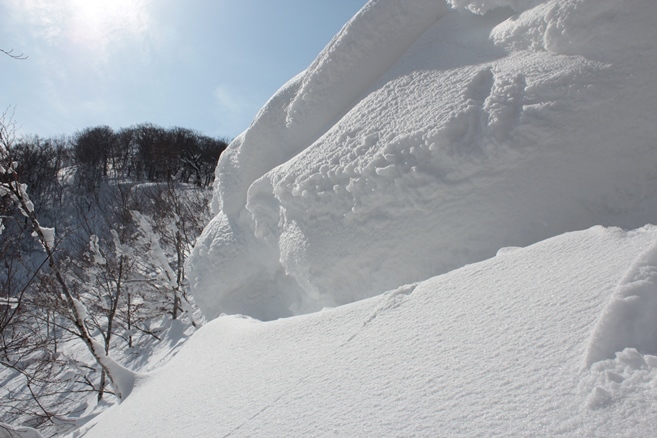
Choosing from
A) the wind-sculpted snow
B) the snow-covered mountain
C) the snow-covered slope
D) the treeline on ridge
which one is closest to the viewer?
the snow-covered slope

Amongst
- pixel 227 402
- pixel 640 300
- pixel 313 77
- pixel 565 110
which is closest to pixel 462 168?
pixel 565 110

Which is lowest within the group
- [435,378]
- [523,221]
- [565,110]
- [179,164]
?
[435,378]

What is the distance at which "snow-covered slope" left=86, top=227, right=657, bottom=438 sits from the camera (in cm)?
119

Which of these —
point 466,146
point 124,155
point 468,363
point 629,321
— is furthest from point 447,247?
point 124,155

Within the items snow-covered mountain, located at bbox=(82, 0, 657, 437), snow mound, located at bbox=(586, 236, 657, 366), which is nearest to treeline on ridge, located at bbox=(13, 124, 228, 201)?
snow-covered mountain, located at bbox=(82, 0, 657, 437)

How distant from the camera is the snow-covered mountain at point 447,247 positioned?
4.46 ft

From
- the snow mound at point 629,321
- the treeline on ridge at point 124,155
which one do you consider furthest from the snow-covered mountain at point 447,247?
the treeline on ridge at point 124,155

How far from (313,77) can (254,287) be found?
2.68m

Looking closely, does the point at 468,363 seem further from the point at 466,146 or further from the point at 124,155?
the point at 124,155

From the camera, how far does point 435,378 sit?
154 cm

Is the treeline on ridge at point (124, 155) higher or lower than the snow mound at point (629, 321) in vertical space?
higher

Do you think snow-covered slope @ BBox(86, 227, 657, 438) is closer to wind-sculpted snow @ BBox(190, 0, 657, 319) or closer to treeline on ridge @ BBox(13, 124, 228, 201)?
wind-sculpted snow @ BBox(190, 0, 657, 319)

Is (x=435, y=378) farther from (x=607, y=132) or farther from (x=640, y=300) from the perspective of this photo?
(x=607, y=132)

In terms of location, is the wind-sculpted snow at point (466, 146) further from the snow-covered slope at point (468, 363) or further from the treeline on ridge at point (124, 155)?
the treeline on ridge at point (124, 155)
